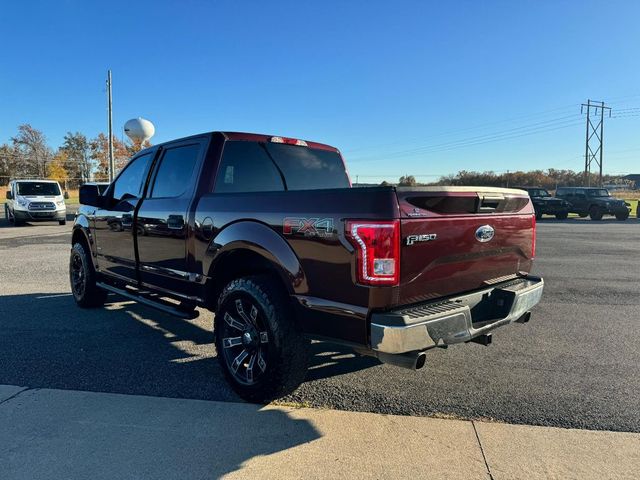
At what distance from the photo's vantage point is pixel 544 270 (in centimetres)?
905

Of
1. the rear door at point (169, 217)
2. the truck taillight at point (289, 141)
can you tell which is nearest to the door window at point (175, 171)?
the rear door at point (169, 217)

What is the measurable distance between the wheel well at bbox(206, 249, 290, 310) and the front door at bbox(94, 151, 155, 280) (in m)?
1.44

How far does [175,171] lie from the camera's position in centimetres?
446

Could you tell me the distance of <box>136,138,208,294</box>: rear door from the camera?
13.4 feet

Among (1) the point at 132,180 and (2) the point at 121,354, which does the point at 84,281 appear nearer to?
(1) the point at 132,180

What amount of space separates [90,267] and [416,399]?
448 centimetres

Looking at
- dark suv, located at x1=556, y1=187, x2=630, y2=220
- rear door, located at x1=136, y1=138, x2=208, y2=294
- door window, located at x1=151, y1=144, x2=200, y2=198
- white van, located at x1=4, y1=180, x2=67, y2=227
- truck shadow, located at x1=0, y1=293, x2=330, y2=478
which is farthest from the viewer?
dark suv, located at x1=556, y1=187, x2=630, y2=220

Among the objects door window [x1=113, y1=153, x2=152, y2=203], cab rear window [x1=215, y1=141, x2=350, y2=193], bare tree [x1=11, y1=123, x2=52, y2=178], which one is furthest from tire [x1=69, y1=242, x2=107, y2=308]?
bare tree [x1=11, y1=123, x2=52, y2=178]

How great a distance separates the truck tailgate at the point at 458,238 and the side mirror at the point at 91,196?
4.13 meters

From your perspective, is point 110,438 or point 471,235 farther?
point 471,235

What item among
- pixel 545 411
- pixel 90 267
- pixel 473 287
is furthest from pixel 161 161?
pixel 545 411

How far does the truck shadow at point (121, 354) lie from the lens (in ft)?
12.2

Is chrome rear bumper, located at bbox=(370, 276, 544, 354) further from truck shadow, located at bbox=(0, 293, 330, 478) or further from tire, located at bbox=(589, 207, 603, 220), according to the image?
tire, located at bbox=(589, 207, 603, 220)

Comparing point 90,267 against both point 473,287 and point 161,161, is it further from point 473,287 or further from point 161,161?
point 473,287
